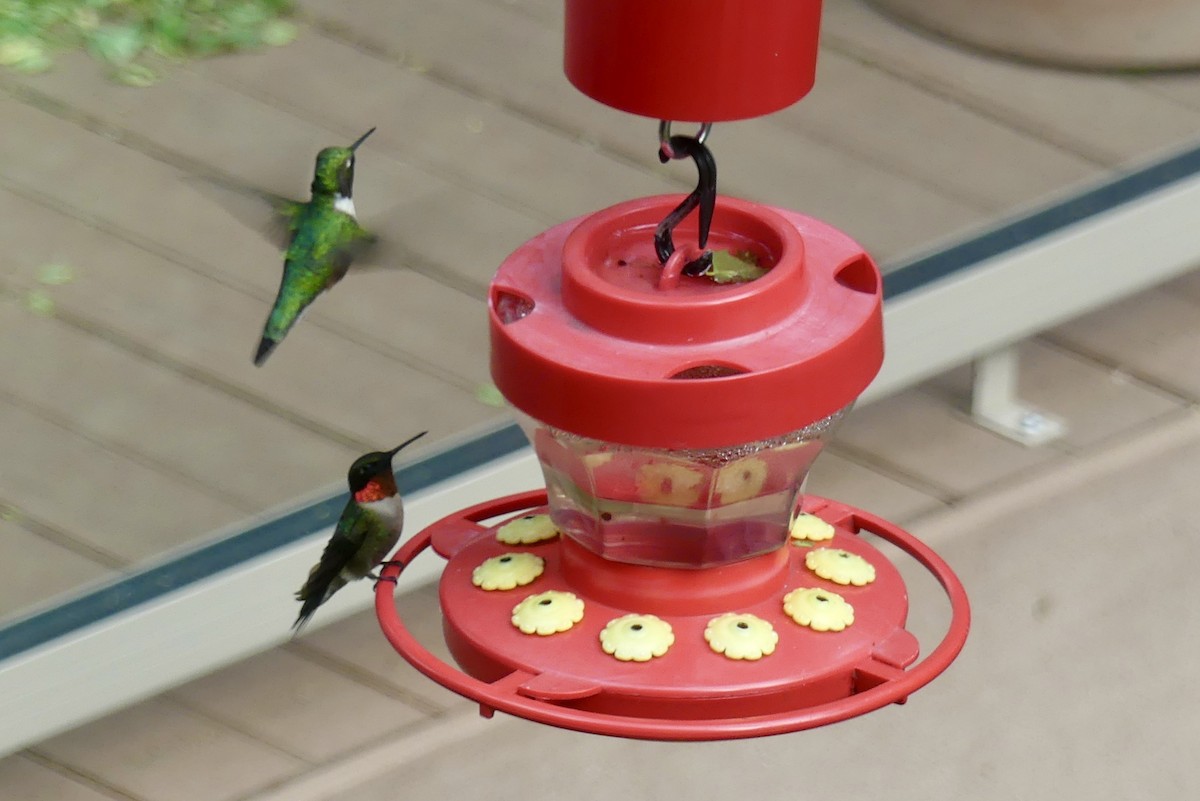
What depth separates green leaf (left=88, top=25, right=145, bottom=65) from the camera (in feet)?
5.88

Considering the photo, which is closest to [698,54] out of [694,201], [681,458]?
[694,201]

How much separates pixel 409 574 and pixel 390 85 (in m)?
0.54

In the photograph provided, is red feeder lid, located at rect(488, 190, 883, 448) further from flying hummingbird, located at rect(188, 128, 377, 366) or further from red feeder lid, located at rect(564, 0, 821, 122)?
flying hummingbird, located at rect(188, 128, 377, 366)

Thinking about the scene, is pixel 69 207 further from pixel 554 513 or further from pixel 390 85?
pixel 554 513

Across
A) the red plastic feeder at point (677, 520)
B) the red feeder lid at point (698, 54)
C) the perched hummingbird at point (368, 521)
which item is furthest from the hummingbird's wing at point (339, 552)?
the red feeder lid at point (698, 54)

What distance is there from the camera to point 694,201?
77 centimetres

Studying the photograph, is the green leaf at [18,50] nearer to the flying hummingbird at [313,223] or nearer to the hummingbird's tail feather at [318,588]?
Result: the flying hummingbird at [313,223]

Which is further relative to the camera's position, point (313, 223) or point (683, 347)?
point (313, 223)

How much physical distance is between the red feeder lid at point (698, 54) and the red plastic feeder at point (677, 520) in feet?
0.26

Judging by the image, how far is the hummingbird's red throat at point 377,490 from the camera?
3.55 ft

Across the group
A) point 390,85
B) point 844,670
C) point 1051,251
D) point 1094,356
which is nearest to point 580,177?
point 390,85

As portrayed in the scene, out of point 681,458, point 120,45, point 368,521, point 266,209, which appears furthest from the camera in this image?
point 120,45

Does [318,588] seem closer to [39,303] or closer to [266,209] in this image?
[266,209]

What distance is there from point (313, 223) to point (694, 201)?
448 mm
